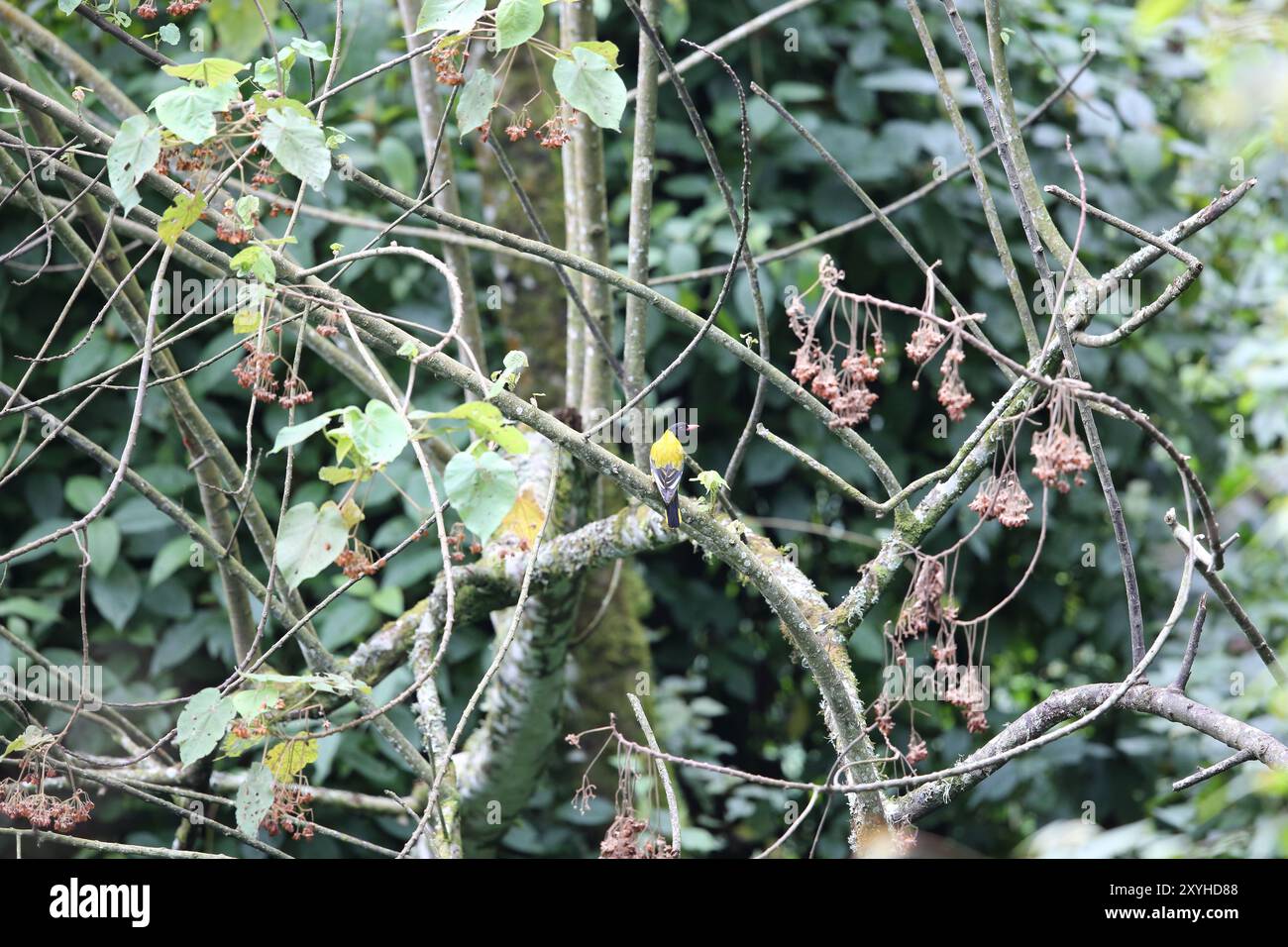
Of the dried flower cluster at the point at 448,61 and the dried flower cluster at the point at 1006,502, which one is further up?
the dried flower cluster at the point at 448,61

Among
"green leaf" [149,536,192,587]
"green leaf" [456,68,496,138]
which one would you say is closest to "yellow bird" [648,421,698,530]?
"green leaf" [456,68,496,138]

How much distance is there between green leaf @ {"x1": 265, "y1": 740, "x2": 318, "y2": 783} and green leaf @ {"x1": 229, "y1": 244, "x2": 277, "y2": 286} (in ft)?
2.40

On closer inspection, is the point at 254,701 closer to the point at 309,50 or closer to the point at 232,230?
the point at 232,230

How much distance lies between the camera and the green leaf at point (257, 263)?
1.64 metres

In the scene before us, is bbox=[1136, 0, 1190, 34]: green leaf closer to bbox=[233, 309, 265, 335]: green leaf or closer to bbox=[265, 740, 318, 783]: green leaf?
bbox=[233, 309, 265, 335]: green leaf

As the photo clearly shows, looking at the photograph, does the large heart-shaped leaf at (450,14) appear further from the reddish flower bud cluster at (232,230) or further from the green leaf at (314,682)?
the green leaf at (314,682)

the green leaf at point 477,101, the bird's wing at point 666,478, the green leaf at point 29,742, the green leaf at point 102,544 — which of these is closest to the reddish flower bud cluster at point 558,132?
the green leaf at point 477,101

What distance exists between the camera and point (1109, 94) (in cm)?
420

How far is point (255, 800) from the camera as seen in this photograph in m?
1.84

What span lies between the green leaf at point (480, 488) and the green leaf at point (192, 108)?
0.55m

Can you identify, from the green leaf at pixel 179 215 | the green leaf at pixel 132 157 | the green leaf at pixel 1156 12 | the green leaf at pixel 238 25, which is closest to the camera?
the green leaf at pixel 1156 12

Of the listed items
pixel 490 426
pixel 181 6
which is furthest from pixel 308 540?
pixel 181 6

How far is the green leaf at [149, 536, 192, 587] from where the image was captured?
127 inches

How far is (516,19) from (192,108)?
0.46m
